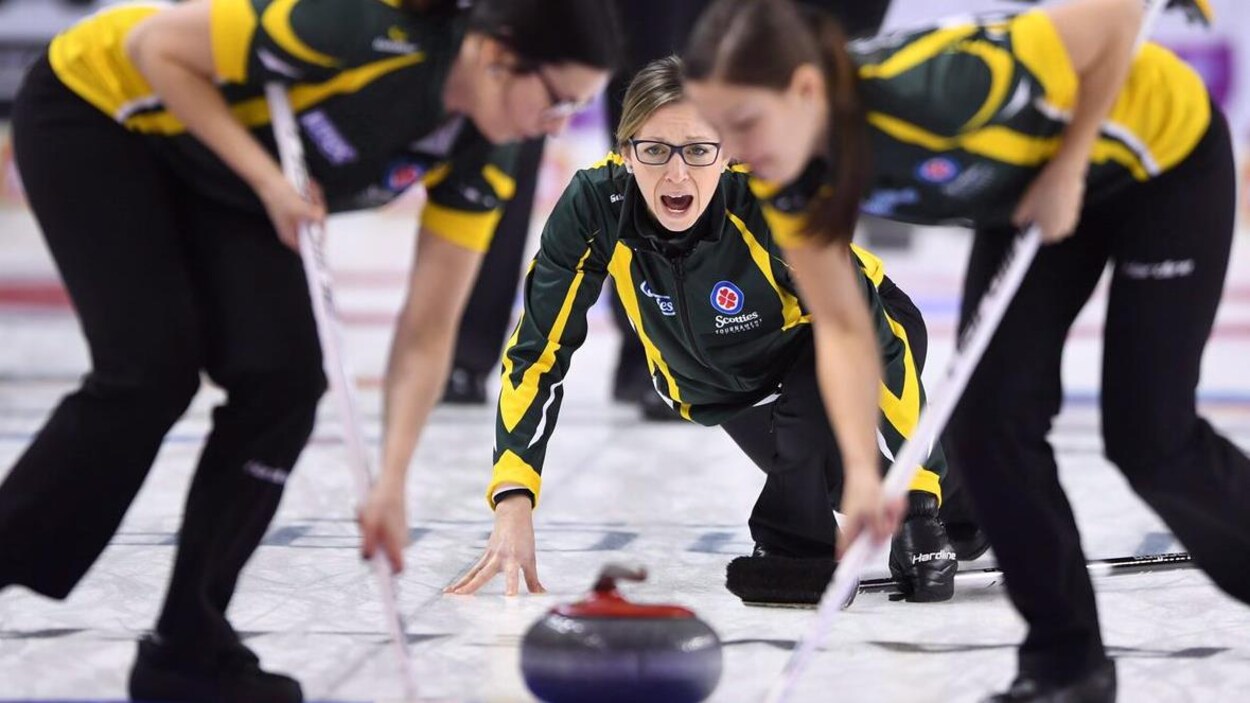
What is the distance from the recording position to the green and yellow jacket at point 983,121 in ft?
7.42

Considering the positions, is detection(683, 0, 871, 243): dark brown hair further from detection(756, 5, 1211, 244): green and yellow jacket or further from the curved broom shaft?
the curved broom shaft

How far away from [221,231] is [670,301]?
101cm

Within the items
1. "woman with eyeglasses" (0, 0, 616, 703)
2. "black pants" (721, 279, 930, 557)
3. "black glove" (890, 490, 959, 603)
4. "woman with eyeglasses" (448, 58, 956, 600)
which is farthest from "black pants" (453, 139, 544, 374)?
"woman with eyeglasses" (0, 0, 616, 703)

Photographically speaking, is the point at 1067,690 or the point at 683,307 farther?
the point at 683,307

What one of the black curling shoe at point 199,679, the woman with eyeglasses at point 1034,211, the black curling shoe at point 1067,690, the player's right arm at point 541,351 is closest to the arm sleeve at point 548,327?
the player's right arm at point 541,351

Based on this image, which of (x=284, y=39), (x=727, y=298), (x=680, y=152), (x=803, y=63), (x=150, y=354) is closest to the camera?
(x=803, y=63)

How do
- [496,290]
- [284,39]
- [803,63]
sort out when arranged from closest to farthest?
[803,63] < [284,39] < [496,290]

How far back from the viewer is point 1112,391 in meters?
2.46

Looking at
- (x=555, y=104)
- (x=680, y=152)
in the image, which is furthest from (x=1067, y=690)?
(x=680, y=152)

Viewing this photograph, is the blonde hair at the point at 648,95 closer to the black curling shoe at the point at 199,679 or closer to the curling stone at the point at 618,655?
the curling stone at the point at 618,655

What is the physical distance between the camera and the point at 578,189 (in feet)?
10.5

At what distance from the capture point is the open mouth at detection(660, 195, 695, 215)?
10.2 feet

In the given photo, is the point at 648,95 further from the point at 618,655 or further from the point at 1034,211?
the point at 618,655

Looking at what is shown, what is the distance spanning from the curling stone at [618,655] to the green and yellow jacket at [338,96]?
517 millimetres
